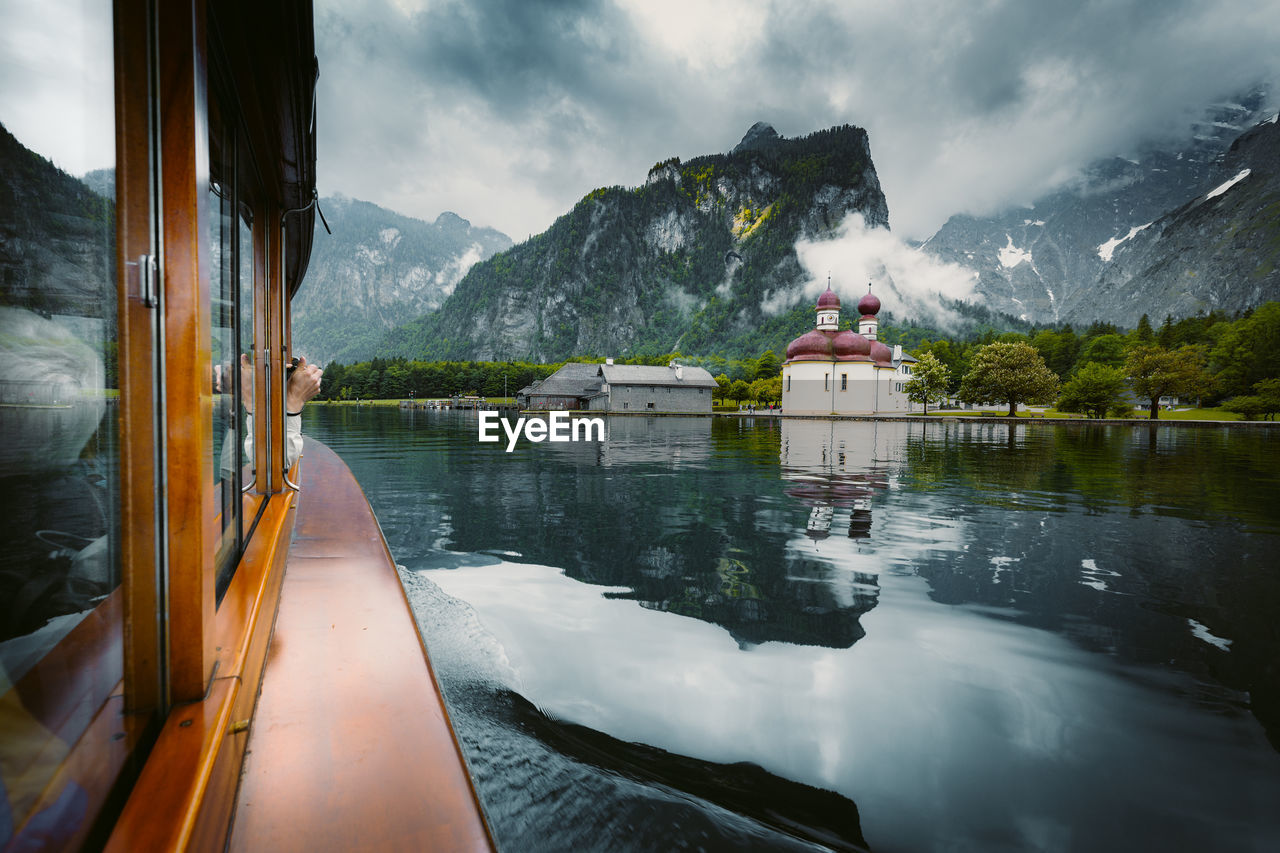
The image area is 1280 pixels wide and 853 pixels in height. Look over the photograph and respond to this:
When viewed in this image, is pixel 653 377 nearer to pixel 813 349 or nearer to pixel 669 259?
pixel 813 349

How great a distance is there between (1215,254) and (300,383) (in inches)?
6691

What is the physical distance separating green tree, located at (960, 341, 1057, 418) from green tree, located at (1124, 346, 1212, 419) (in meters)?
4.93

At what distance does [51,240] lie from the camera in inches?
31.2

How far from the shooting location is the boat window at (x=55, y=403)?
694 mm

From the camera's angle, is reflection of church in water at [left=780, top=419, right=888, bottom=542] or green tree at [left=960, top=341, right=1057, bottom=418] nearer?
reflection of church in water at [left=780, top=419, right=888, bottom=542]

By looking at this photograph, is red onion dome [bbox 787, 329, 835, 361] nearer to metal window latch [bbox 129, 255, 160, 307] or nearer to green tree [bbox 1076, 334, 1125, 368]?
green tree [bbox 1076, 334, 1125, 368]

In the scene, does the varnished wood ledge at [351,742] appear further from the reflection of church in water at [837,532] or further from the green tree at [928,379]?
the green tree at [928,379]

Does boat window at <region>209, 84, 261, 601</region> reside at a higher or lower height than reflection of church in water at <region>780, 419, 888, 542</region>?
higher

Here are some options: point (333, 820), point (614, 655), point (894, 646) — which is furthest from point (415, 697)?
point (894, 646)

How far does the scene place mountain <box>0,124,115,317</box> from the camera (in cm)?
69

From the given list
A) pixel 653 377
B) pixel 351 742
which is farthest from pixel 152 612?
pixel 653 377

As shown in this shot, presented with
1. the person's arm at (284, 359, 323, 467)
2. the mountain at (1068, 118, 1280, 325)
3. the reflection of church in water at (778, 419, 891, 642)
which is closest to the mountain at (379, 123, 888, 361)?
the mountain at (1068, 118, 1280, 325)

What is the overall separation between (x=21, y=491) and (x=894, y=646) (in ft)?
11.9

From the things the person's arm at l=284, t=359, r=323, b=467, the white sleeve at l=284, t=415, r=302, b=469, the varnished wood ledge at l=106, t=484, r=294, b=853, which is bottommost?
the varnished wood ledge at l=106, t=484, r=294, b=853
